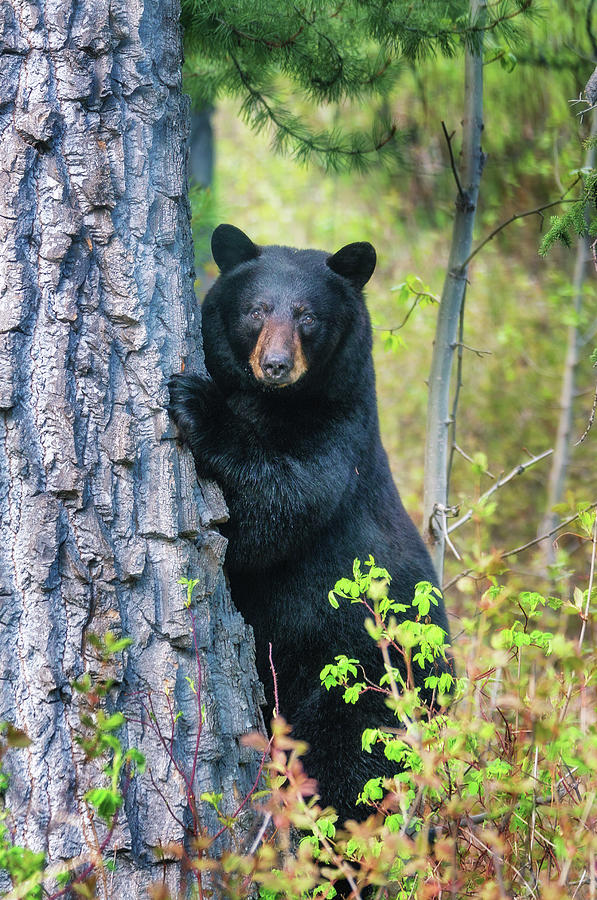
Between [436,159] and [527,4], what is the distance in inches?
168

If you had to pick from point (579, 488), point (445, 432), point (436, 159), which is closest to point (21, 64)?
point (445, 432)

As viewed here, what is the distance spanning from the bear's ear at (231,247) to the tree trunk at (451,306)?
947mm

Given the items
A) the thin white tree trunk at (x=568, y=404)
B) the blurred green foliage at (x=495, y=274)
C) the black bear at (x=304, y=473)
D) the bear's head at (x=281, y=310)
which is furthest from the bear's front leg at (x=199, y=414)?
the thin white tree trunk at (x=568, y=404)

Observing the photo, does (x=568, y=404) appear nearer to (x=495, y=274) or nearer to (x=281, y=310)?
(x=495, y=274)

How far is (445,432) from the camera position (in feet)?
14.0

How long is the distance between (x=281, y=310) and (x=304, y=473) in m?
0.78

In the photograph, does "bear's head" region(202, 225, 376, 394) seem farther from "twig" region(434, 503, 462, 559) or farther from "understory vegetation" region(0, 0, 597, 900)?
"twig" region(434, 503, 462, 559)

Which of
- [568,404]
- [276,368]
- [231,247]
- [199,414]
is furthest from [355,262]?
[568,404]

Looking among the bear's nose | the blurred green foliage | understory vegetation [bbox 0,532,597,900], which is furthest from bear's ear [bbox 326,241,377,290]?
the blurred green foliage

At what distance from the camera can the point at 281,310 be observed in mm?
3701

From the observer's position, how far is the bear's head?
357cm

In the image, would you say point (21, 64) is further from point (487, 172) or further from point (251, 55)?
point (487, 172)

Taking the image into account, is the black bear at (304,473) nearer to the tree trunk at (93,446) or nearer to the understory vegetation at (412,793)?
the tree trunk at (93,446)

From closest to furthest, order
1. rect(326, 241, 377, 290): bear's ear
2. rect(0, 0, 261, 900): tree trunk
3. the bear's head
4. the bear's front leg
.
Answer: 1. rect(0, 0, 261, 900): tree trunk
2. the bear's front leg
3. the bear's head
4. rect(326, 241, 377, 290): bear's ear
